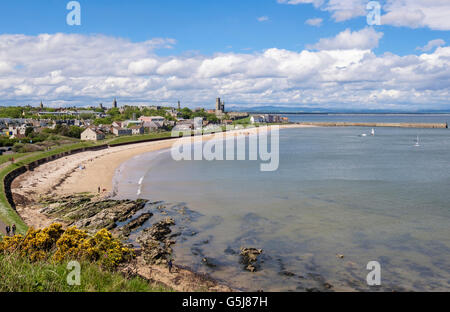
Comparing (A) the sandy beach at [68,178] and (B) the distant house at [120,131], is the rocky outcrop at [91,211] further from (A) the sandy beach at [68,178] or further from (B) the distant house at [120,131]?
(B) the distant house at [120,131]

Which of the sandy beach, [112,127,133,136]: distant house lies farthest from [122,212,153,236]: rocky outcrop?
[112,127,133,136]: distant house

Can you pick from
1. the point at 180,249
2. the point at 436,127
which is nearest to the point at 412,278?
the point at 180,249

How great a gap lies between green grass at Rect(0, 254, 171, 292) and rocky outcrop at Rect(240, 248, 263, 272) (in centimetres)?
741

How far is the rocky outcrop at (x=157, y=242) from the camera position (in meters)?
18.2

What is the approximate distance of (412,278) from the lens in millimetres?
16312

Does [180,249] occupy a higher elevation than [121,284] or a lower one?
lower

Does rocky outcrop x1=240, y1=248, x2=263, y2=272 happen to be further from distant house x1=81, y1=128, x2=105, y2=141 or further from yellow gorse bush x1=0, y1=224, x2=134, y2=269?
distant house x1=81, y1=128, x2=105, y2=141

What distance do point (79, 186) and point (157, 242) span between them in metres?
19.1

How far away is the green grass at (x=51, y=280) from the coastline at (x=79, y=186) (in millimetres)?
4715
